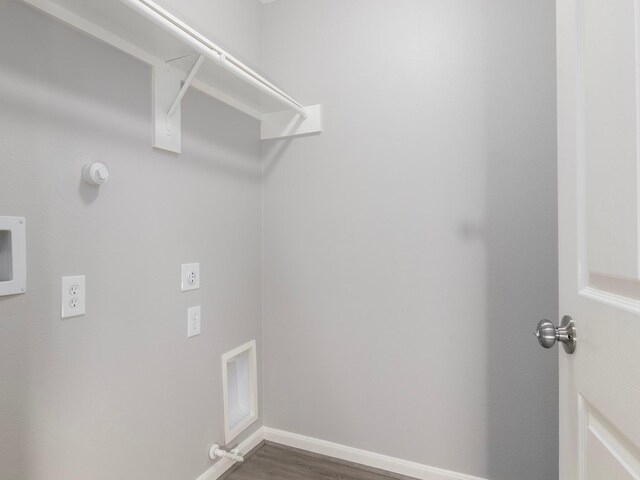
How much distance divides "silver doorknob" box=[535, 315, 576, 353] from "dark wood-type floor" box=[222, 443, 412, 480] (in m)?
1.22

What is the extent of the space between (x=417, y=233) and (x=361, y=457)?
1139 millimetres

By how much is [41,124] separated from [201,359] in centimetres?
104

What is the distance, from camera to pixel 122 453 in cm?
118

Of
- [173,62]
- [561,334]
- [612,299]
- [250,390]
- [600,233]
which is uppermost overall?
[173,62]

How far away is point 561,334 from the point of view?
2.54ft

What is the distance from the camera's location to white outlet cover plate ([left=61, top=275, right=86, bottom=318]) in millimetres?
1011

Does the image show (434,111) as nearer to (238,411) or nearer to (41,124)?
(41,124)

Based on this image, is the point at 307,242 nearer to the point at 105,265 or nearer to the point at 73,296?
the point at 105,265

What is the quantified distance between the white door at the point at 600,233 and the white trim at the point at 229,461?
54.0 inches

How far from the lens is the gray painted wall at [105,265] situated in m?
0.92

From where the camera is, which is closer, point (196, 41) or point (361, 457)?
point (196, 41)

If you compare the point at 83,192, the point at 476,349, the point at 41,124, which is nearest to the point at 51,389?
the point at 83,192

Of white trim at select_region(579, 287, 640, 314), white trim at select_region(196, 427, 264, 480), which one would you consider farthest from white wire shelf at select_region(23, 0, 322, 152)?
white trim at select_region(196, 427, 264, 480)

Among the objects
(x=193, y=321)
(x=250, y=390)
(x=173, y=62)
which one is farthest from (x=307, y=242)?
(x=173, y=62)
